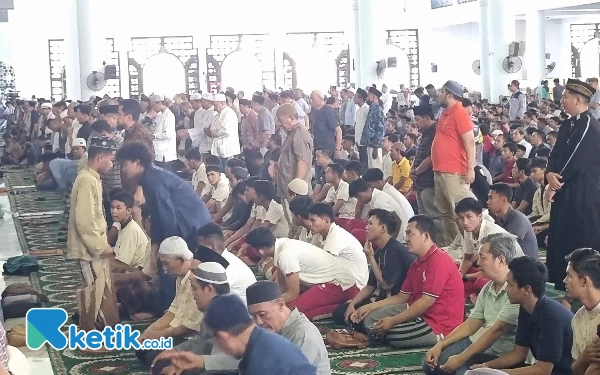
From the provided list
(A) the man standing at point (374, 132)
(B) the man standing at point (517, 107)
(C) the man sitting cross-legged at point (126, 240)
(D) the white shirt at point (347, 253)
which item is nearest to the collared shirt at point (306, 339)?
(D) the white shirt at point (347, 253)

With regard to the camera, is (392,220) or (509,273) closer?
(509,273)

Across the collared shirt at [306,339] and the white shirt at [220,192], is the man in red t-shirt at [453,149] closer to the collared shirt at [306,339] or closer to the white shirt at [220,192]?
the white shirt at [220,192]

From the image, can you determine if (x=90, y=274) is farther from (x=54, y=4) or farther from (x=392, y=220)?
(x=54, y=4)

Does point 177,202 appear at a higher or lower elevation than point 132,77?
lower

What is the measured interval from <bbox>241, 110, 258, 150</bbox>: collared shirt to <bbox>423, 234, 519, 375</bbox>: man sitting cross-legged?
7.31 m

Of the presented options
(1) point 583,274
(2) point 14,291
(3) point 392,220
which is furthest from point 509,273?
(2) point 14,291

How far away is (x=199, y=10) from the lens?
25.4 m

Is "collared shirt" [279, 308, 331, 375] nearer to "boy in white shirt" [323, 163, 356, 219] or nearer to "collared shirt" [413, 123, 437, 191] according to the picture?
"collared shirt" [413, 123, 437, 191]

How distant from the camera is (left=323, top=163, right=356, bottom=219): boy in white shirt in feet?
25.1

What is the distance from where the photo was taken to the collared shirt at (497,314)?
4086mm

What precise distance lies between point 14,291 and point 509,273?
11.3ft

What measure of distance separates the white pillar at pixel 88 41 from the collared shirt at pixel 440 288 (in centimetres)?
1195

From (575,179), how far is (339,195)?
2553 millimetres

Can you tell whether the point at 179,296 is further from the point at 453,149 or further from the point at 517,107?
the point at 517,107
